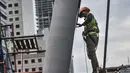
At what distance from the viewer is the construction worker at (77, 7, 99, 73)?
20.2 feet

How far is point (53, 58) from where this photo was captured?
5.03m

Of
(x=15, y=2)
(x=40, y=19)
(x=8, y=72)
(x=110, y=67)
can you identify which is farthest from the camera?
(x=40, y=19)

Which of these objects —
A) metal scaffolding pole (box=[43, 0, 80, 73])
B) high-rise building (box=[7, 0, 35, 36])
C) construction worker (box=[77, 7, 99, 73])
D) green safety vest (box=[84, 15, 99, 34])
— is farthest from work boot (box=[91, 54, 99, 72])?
high-rise building (box=[7, 0, 35, 36])

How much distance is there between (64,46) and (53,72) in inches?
14.6

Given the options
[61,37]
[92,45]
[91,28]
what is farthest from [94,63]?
[61,37]

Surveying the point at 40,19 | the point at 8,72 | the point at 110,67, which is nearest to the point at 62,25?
the point at 110,67

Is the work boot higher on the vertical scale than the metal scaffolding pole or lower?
lower

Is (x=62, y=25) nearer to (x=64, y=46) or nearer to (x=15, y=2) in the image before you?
(x=64, y=46)

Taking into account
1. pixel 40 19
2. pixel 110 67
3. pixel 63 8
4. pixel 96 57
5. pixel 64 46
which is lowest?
pixel 40 19

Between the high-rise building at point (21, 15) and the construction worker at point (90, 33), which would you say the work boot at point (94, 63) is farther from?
the high-rise building at point (21, 15)

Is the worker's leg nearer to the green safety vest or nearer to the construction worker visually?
the construction worker

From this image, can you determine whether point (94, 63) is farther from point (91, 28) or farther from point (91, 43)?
point (91, 28)

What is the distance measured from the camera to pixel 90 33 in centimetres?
632

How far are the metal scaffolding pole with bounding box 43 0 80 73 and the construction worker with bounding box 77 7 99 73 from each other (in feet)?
3.09
